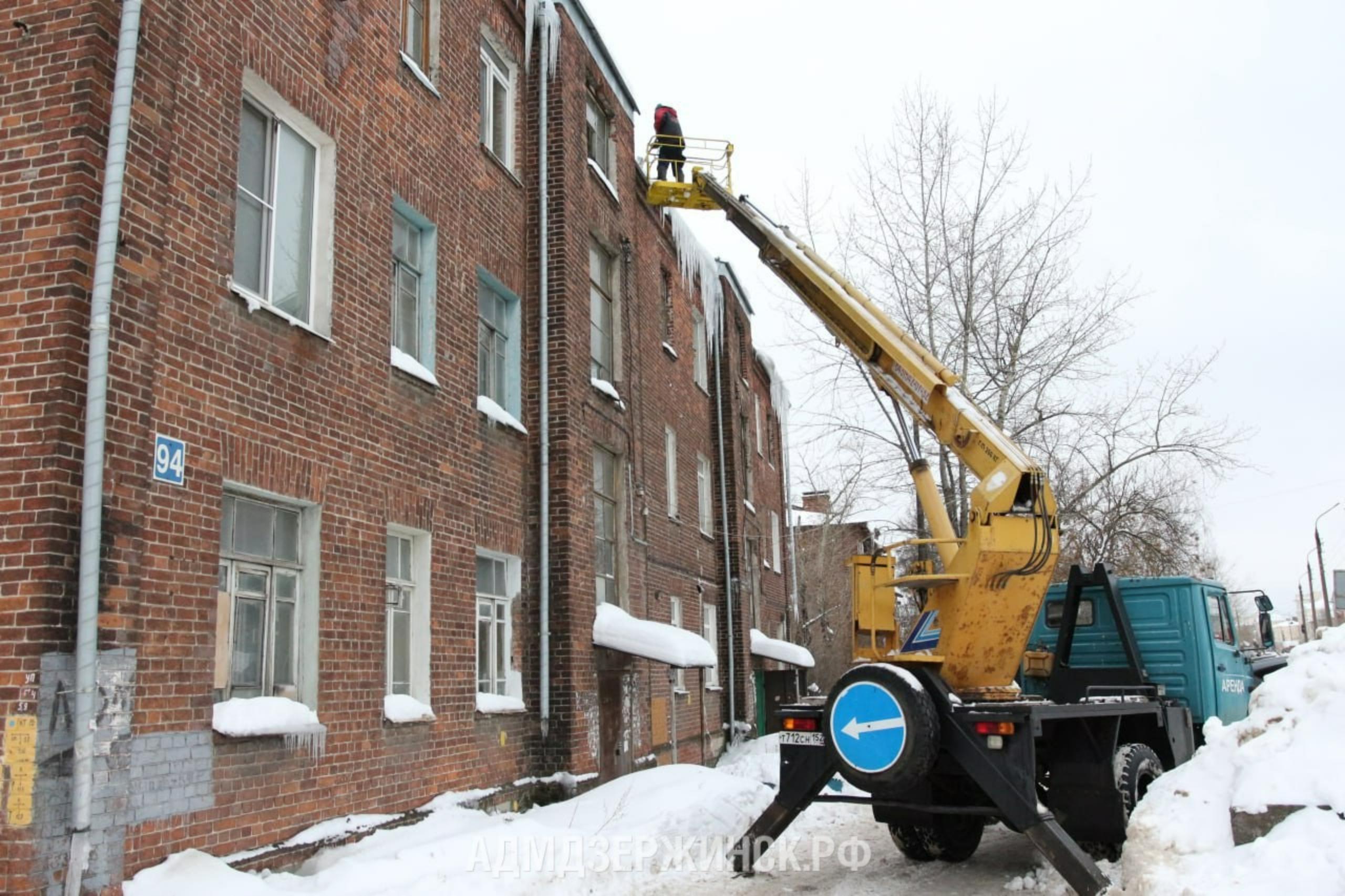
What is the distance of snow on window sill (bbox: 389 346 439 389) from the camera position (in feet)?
29.5

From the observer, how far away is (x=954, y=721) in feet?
24.5

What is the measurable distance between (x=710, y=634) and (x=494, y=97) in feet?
34.7

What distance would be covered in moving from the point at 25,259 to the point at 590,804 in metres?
6.83

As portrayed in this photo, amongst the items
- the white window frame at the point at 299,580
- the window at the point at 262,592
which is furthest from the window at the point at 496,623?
the window at the point at 262,592

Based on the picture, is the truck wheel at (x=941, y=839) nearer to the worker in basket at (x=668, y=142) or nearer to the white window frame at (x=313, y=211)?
the white window frame at (x=313, y=211)

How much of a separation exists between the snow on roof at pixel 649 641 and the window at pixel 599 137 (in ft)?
21.0

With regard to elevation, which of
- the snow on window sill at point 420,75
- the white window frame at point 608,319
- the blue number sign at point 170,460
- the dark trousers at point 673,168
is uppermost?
the dark trousers at point 673,168

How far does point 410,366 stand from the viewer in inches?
362

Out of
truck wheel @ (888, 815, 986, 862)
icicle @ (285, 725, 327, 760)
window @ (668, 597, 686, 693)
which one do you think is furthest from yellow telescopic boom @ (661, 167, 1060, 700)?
window @ (668, 597, 686, 693)

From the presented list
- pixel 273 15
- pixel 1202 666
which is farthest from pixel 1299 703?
pixel 273 15

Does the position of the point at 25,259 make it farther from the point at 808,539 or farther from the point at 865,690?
the point at 808,539

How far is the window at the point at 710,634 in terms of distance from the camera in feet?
61.0

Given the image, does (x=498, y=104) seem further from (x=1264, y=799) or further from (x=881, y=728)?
(x=1264, y=799)

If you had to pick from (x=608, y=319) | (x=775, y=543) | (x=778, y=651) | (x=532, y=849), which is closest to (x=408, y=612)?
(x=532, y=849)
